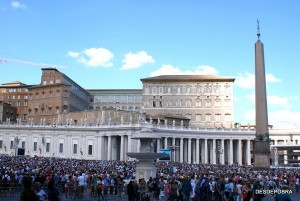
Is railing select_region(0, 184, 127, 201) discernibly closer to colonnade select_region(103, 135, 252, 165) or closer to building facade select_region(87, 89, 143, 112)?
colonnade select_region(103, 135, 252, 165)

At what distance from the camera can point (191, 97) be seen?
290 feet

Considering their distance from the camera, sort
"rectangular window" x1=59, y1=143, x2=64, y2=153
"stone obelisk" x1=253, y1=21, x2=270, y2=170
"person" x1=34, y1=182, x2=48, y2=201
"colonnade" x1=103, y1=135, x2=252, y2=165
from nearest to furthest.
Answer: "person" x1=34, y1=182, x2=48, y2=201
"stone obelisk" x1=253, y1=21, x2=270, y2=170
"colonnade" x1=103, y1=135, x2=252, y2=165
"rectangular window" x1=59, y1=143, x2=64, y2=153

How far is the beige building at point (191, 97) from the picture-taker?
284ft

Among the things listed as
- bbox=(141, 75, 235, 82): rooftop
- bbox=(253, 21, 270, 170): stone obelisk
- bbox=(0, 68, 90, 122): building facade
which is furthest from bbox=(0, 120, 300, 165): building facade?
bbox=(253, 21, 270, 170): stone obelisk

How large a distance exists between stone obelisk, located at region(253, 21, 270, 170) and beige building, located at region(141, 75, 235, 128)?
51111mm

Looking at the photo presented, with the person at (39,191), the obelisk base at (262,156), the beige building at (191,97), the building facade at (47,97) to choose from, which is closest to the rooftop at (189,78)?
the beige building at (191,97)

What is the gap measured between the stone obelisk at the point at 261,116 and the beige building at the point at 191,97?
51.1 metres

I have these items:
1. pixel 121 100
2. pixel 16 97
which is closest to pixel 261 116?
pixel 121 100

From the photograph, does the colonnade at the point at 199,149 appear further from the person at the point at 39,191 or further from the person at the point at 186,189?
the person at the point at 39,191

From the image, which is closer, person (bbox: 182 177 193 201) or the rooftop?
person (bbox: 182 177 193 201)

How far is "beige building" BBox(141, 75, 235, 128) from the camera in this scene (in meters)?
86.6

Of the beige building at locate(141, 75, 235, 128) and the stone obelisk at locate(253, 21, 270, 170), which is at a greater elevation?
the beige building at locate(141, 75, 235, 128)

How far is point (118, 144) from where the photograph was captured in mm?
64875

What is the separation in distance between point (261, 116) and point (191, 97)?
54.7m
